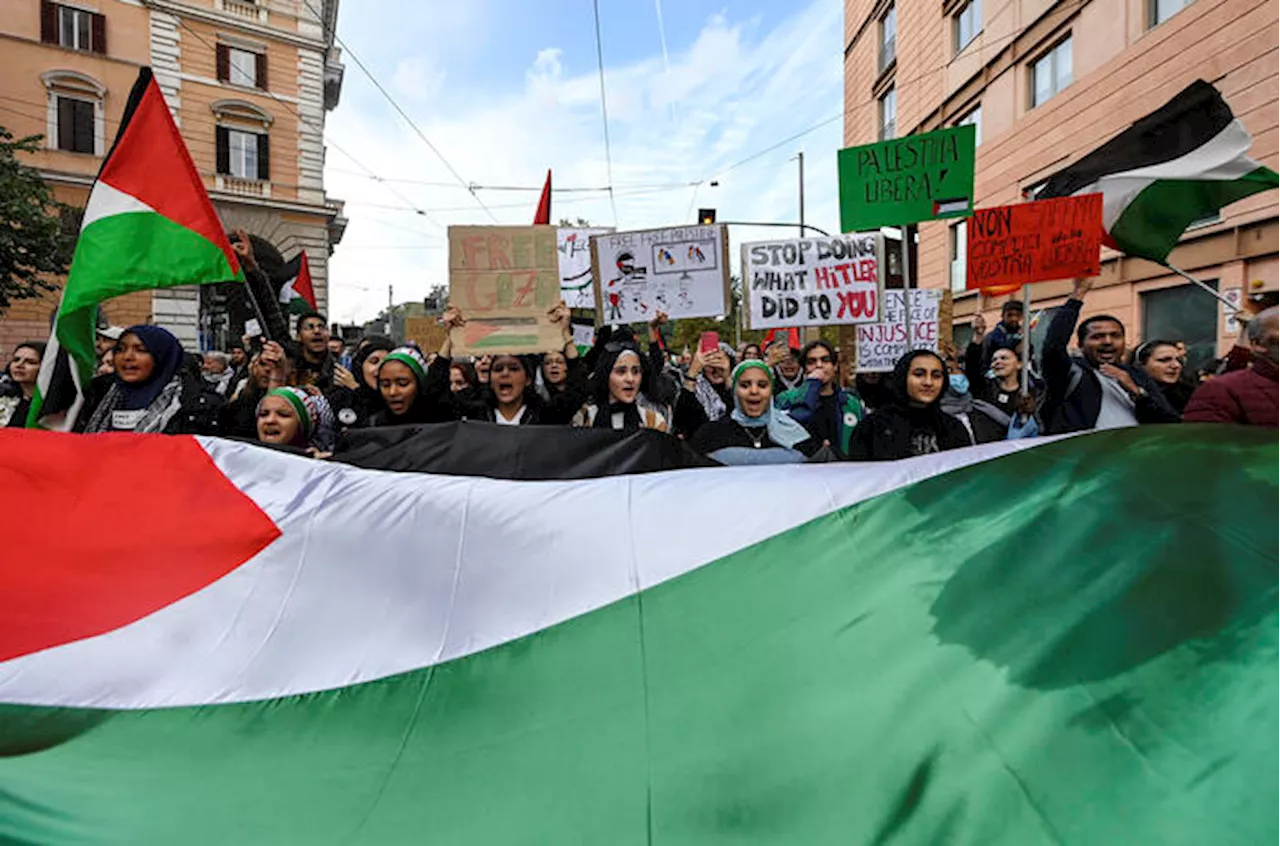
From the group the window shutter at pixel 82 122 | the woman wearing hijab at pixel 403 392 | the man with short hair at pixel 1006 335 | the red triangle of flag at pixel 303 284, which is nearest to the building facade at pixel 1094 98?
the man with short hair at pixel 1006 335

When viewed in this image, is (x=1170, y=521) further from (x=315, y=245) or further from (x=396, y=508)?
(x=315, y=245)

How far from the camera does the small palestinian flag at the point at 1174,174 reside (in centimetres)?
437

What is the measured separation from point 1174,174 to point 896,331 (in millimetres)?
3118

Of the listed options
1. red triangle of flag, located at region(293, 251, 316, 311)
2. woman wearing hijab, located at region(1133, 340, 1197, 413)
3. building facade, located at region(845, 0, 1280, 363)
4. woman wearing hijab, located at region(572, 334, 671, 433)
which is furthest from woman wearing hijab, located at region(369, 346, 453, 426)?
red triangle of flag, located at region(293, 251, 316, 311)

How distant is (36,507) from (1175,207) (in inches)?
218

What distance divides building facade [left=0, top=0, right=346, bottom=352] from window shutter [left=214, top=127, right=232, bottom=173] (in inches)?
1.9

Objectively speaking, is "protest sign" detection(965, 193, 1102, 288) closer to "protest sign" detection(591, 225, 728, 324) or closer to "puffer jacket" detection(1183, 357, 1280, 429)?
"protest sign" detection(591, 225, 728, 324)

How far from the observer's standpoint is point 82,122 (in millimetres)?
28938

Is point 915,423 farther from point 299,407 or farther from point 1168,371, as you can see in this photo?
point 299,407

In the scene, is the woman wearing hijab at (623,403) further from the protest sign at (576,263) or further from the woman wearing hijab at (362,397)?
the protest sign at (576,263)

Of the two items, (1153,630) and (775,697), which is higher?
(1153,630)

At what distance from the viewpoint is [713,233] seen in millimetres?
5766

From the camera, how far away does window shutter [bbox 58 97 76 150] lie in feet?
94.0

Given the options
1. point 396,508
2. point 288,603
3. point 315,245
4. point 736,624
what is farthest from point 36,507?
point 315,245
